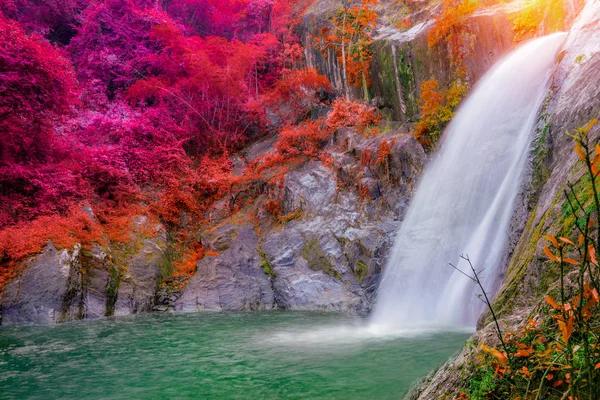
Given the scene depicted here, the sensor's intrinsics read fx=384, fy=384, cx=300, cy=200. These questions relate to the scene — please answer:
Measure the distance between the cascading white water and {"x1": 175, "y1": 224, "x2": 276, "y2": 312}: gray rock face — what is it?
3158mm

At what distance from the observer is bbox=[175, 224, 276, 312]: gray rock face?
9.91 metres

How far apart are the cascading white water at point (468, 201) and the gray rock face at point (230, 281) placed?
3158mm

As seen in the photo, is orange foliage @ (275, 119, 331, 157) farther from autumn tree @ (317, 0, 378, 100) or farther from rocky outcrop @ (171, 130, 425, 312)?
autumn tree @ (317, 0, 378, 100)

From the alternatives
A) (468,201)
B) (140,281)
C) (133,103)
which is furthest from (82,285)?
(468,201)

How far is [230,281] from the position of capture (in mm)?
10305

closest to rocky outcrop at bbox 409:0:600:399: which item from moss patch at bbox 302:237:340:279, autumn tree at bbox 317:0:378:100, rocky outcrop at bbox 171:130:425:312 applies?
rocky outcrop at bbox 171:130:425:312

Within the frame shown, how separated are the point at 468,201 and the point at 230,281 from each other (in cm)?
624

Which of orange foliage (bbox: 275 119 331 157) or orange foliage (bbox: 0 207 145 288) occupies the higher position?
orange foliage (bbox: 275 119 331 157)

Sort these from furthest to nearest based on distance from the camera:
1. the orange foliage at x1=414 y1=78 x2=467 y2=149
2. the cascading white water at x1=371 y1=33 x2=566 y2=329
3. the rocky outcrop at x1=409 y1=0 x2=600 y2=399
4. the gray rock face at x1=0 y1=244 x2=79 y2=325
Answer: the orange foliage at x1=414 y1=78 x2=467 y2=149, the gray rock face at x1=0 y1=244 x2=79 y2=325, the cascading white water at x1=371 y1=33 x2=566 y2=329, the rocky outcrop at x1=409 y1=0 x2=600 y2=399

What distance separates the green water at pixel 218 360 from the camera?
13.7ft

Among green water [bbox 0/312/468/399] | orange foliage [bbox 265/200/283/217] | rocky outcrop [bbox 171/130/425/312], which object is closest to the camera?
green water [bbox 0/312/468/399]

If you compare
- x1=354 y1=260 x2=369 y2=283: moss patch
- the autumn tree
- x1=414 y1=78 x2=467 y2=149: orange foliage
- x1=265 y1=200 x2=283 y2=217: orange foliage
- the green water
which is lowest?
the green water

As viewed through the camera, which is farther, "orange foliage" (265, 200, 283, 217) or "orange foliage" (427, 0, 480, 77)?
"orange foliage" (265, 200, 283, 217)

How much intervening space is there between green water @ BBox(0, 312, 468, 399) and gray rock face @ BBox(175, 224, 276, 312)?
211 cm
